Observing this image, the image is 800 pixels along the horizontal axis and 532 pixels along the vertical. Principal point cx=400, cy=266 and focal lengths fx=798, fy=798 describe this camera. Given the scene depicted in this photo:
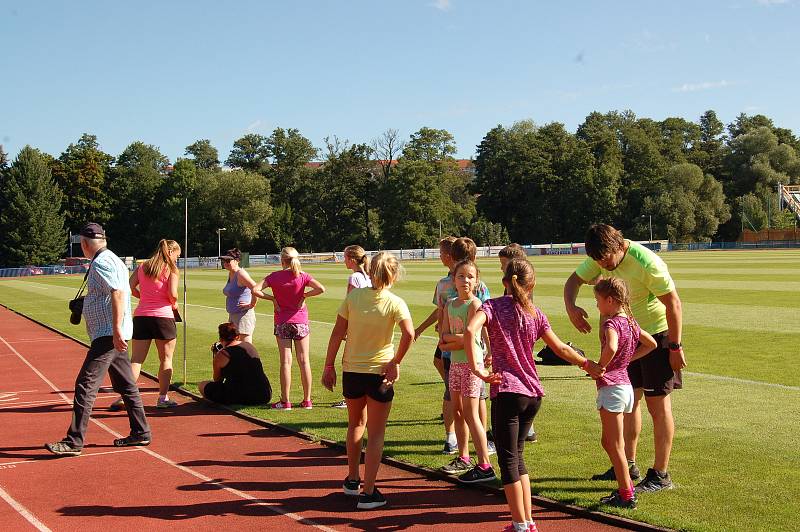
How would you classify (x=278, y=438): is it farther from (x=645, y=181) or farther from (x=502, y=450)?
(x=645, y=181)

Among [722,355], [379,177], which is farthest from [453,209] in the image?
[722,355]

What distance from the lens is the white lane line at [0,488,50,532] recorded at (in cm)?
581

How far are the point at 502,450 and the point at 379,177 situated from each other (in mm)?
102879

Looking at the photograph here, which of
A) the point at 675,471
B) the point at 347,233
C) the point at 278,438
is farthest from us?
the point at 347,233

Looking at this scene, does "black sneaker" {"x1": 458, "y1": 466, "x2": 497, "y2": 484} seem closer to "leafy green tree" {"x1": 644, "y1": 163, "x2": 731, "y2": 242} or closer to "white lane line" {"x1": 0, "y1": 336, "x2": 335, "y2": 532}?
"white lane line" {"x1": 0, "y1": 336, "x2": 335, "y2": 532}

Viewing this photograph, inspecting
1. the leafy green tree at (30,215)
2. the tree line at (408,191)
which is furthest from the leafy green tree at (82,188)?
the leafy green tree at (30,215)

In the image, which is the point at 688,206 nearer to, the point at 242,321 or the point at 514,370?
the point at 242,321

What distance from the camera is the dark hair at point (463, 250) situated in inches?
268

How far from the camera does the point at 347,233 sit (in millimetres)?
103312

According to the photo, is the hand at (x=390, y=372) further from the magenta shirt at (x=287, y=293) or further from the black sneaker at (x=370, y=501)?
the magenta shirt at (x=287, y=293)

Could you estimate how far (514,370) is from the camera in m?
5.16

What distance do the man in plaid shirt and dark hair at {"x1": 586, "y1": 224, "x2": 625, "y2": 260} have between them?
Result: 444cm

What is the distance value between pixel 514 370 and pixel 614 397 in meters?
0.95

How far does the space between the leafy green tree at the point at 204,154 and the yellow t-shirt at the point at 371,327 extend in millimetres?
122889
